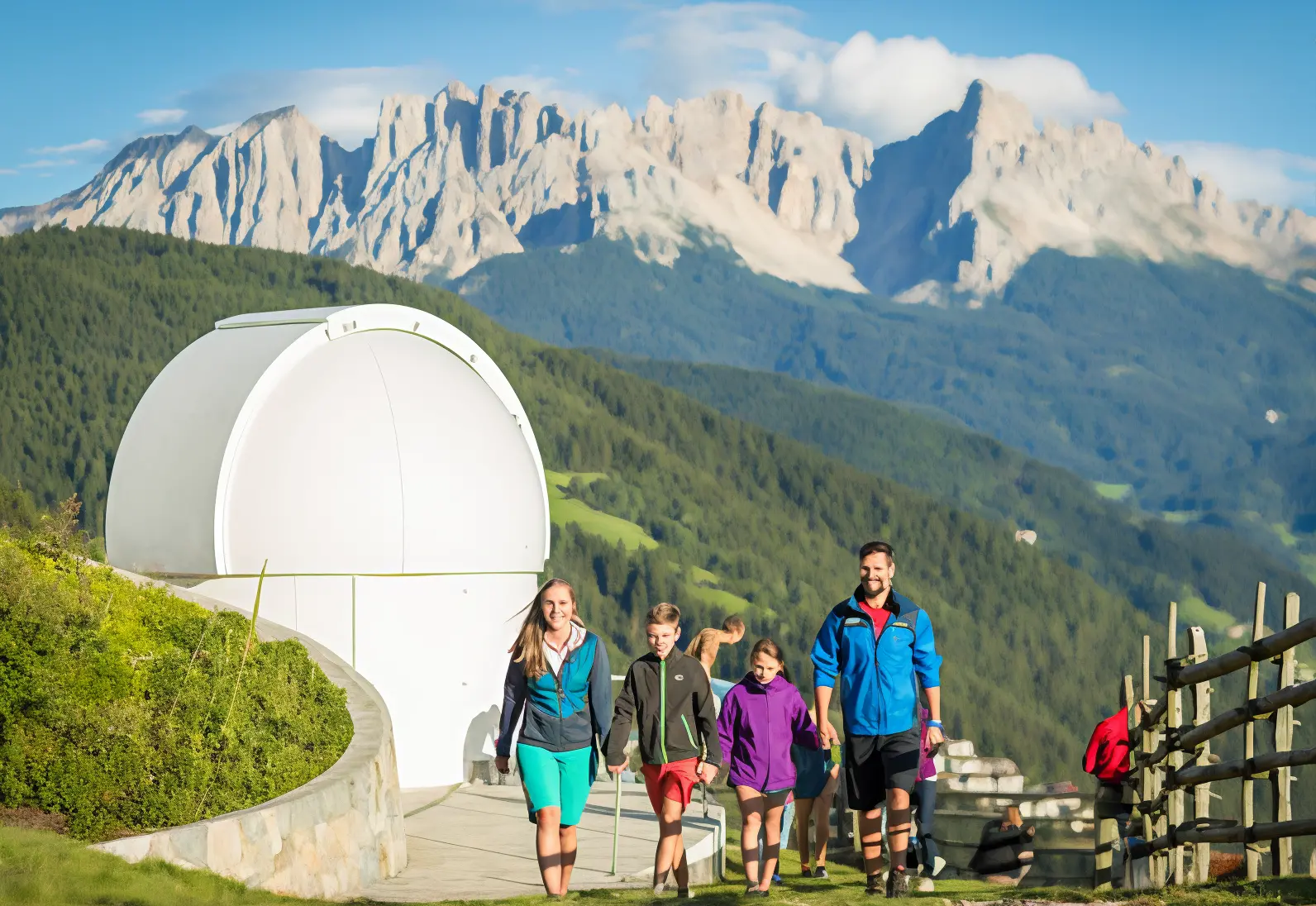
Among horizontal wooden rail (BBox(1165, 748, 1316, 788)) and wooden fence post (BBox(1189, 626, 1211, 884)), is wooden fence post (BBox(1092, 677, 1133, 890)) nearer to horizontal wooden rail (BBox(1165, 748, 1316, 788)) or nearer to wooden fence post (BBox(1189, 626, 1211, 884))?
wooden fence post (BBox(1189, 626, 1211, 884))

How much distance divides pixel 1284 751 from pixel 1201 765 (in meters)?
1.45

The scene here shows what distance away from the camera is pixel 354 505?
13.9 meters

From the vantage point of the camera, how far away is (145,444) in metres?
14.7

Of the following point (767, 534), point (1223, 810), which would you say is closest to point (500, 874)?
point (1223, 810)

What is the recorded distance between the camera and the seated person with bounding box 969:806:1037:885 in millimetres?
13594

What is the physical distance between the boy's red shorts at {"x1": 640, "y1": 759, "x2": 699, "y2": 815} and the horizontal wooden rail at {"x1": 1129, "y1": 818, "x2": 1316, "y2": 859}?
125 inches

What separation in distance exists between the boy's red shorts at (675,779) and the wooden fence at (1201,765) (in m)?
3.16

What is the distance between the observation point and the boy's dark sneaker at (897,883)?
295 inches

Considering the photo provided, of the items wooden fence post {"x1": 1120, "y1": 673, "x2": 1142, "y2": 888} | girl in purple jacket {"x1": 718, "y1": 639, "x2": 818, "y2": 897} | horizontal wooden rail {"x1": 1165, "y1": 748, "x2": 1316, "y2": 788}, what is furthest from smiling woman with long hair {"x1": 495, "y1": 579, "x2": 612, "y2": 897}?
wooden fence post {"x1": 1120, "y1": 673, "x2": 1142, "y2": 888}

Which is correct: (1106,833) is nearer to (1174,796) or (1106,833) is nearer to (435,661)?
(1174,796)

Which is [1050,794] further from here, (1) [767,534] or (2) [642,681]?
(1) [767,534]

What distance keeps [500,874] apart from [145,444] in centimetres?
684

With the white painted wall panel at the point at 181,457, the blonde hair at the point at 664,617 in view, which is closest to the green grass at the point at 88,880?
the blonde hair at the point at 664,617

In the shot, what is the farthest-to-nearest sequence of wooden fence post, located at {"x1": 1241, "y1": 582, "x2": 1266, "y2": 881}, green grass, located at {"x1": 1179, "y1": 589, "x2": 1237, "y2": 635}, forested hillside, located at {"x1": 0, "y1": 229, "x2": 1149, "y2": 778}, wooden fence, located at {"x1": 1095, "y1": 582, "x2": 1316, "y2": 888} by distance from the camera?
green grass, located at {"x1": 1179, "y1": 589, "x2": 1237, "y2": 635}, forested hillside, located at {"x1": 0, "y1": 229, "x2": 1149, "y2": 778}, wooden fence post, located at {"x1": 1241, "y1": 582, "x2": 1266, "y2": 881}, wooden fence, located at {"x1": 1095, "y1": 582, "x2": 1316, "y2": 888}
